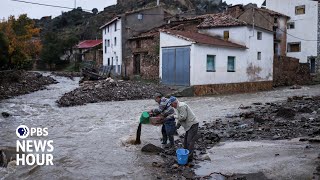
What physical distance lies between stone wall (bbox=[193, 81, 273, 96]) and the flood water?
4.60 m

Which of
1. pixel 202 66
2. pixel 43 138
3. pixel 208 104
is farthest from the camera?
pixel 202 66

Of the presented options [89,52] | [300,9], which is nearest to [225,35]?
[300,9]

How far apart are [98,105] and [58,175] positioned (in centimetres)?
1447

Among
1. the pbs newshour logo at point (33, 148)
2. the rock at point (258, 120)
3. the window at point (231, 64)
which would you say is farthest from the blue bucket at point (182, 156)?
the window at point (231, 64)

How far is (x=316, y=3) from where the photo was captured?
45.5 metres

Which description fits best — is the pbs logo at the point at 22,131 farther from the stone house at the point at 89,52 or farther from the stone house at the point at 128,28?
the stone house at the point at 89,52

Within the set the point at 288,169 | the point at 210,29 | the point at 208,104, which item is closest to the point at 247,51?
the point at 210,29

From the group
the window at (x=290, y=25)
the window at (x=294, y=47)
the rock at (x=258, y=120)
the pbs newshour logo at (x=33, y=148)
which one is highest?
the window at (x=290, y=25)

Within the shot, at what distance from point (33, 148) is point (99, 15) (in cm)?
8026

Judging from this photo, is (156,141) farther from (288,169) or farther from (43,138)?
(288,169)

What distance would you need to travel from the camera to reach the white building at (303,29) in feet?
150

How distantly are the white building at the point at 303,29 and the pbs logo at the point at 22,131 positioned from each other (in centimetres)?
4002

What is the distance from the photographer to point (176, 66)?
2980cm

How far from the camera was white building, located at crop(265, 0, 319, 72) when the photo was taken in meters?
45.7
